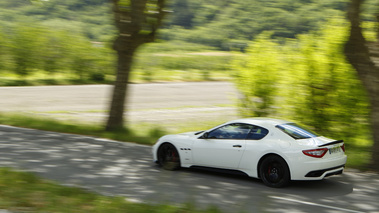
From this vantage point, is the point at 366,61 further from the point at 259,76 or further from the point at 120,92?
the point at 120,92

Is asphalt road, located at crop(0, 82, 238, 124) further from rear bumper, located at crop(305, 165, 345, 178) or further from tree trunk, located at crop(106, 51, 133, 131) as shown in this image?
rear bumper, located at crop(305, 165, 345, 178)

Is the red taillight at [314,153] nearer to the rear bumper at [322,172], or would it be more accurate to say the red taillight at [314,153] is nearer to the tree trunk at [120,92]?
the rear bumper at [322,172]

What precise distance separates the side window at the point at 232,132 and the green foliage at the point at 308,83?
5075mm

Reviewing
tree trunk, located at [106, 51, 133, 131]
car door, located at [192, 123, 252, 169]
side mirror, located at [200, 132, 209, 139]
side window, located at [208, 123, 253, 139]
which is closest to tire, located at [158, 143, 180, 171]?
car door, located at [192, 123, 252, 169]

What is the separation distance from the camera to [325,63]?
13.7 metres

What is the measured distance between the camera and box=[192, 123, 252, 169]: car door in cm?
930

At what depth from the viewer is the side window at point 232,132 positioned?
370 inches

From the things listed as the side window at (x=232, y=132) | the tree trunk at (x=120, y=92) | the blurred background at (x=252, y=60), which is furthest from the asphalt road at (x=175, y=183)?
the blurred background at (x=252, y=60)

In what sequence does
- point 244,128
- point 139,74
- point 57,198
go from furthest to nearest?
point 139,74 → point 244,128 → point 57,198

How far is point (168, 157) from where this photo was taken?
10.4m

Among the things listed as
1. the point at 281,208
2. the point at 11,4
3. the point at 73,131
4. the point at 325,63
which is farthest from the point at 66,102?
the point at 11,4

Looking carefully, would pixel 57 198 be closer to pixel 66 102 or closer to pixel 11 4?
pixel 66 102

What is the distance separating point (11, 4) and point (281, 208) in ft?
430

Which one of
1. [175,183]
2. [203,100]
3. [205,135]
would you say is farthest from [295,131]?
[203,100]
